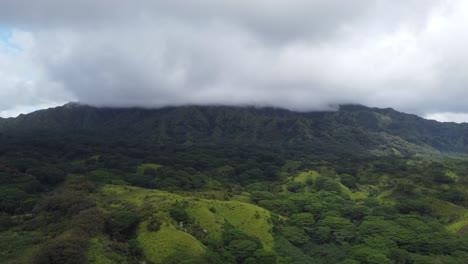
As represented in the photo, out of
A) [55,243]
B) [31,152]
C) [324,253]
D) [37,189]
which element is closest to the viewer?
[55,243]

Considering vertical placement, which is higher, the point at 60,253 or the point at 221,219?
the point at 60,253

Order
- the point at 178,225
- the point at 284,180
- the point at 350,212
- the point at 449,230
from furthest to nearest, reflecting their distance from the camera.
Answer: the point at 284,180
the point at 350,212
the point at 449,230
the point at 178,225

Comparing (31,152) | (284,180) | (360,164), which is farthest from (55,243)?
(360,164)

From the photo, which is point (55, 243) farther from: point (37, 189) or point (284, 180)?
point (284, 180)

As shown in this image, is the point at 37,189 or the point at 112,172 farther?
the point at 112,172

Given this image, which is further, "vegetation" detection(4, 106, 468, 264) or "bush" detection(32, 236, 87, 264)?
"vegetation" detection(4, 106, 468, 264)

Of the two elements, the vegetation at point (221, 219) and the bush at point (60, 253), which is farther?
the vegetation at point (221, 219)

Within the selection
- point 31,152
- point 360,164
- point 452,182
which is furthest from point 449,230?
point 31,152

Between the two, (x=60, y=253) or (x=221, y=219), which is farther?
(x=221, y=219)

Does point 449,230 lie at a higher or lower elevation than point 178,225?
lower
